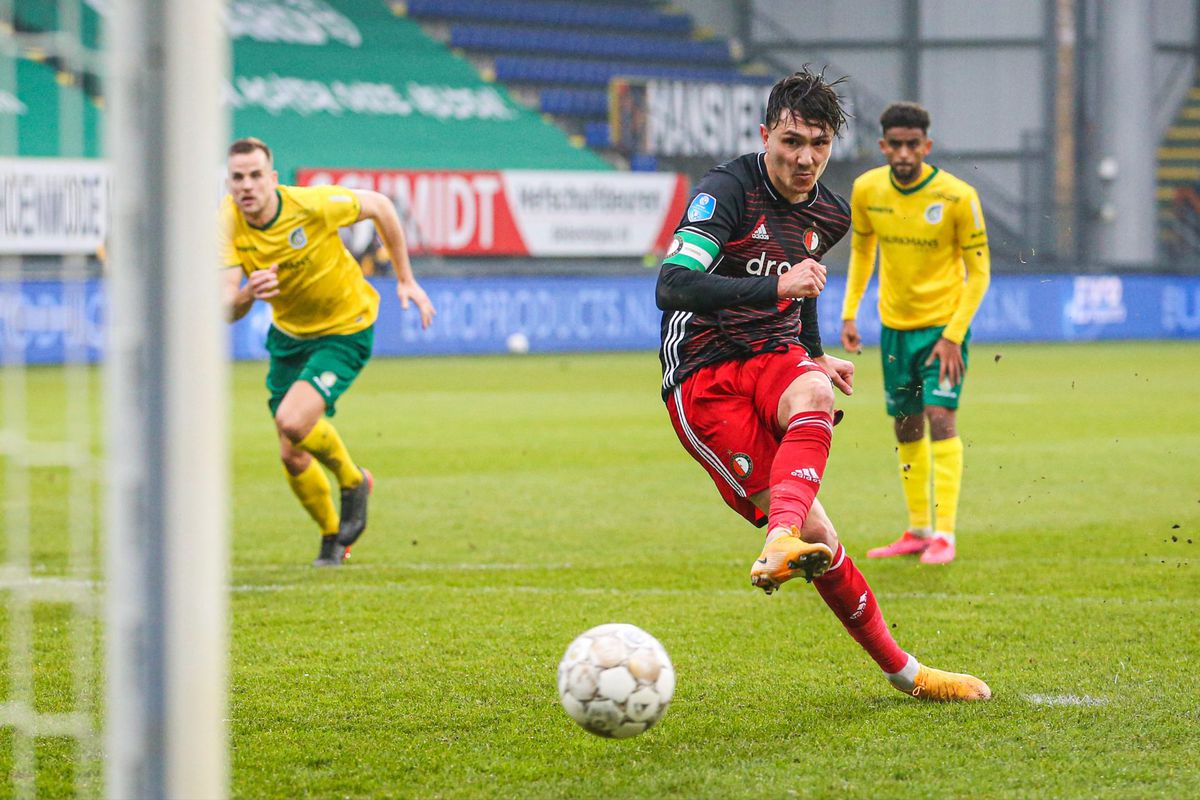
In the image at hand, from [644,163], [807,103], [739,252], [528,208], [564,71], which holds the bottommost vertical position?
[739,252]

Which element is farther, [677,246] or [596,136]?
[596,136]

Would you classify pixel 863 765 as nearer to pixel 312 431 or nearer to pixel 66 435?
pixel 312 431

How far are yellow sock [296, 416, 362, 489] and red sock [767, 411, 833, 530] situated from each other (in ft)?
10.4

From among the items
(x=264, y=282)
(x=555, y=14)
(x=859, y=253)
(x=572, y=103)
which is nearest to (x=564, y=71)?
(x=572, y=103)

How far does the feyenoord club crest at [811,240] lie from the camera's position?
4.54 metres

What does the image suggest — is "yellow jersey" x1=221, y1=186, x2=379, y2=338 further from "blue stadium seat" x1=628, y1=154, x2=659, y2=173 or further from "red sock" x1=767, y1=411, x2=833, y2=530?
"blue stadium seat" x1=628, y1=154, x2=659, y2=173

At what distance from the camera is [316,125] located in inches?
1082

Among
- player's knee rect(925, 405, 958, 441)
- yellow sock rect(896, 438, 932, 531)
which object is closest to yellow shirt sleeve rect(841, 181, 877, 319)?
player's knee rect(925, 405, 958, 441)

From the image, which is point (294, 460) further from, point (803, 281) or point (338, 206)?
point (803, 281)

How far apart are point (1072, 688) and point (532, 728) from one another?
1568 millimetres

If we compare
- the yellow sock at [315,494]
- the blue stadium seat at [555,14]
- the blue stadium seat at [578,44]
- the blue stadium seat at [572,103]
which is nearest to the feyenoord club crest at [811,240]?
the yellow sock at [315,494]

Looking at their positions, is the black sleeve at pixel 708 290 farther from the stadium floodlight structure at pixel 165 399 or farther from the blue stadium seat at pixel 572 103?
the blue stadium seat at pixel 572 103

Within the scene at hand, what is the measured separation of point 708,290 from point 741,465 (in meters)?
0.53

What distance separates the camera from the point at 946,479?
→ 7227mm
